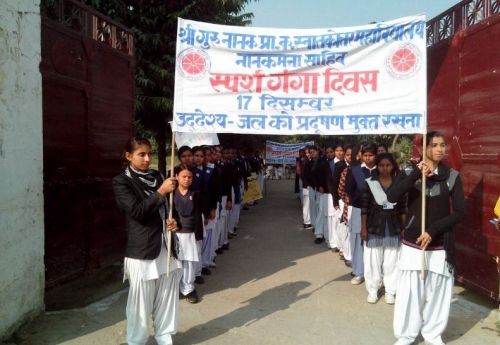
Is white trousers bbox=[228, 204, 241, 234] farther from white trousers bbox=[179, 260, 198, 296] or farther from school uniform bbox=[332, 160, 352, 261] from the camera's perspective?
white trousers bbox=[179, 260, 198, 296]

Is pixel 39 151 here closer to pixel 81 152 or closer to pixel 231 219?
pixel 81 152

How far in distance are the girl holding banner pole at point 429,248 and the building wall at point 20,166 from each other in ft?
11.1

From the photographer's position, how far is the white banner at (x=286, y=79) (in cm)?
463

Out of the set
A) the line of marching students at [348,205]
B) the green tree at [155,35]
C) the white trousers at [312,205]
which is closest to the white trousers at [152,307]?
the line of marching students at [348,205]

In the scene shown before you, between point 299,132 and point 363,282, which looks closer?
point 299,132

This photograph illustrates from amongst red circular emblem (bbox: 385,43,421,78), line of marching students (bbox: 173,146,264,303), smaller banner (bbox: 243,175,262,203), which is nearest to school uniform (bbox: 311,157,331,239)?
line of marching students (bbox: 173,146,264,303)

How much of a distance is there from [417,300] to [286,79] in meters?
2.38

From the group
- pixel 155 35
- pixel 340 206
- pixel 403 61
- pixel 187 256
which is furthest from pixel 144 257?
pixel 155 35

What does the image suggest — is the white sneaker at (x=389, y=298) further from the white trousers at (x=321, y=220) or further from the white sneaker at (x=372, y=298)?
the white trousers at (x=321, y=220)

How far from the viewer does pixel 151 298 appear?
4055 millimetres

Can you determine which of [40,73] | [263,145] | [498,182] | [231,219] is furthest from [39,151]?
[263,145]

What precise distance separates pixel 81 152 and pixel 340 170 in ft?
12.9

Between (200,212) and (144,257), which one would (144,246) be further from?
(200,212)

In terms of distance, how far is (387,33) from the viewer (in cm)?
459
